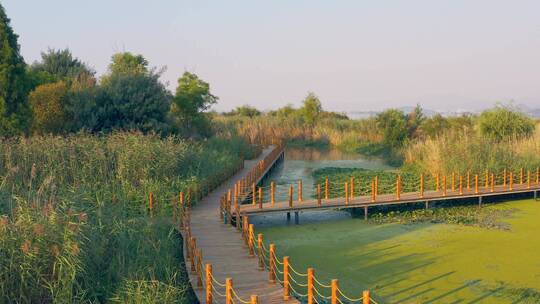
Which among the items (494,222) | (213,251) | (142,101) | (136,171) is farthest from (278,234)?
(142,101)

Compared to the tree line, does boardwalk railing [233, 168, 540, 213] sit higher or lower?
lower

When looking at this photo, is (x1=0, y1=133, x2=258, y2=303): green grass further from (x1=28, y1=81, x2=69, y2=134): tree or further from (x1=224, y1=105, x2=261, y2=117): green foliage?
(x1=224, y1=105, x2=261, y2=117): green foliage

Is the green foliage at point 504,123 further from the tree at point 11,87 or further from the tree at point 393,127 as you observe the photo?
the tree at point 11,87

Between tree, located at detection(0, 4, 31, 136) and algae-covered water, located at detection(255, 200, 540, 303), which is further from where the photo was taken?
tree, located at detection(0, 4, 31, 136)

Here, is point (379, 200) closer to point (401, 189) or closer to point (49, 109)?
point (401, 189)

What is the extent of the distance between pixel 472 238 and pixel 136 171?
8209 mm

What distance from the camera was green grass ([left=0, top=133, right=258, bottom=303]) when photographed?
6871 mm

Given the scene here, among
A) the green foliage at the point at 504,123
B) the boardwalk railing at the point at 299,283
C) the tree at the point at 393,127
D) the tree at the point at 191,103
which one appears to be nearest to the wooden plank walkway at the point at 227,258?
the boardwalk railing at the point at 299,283

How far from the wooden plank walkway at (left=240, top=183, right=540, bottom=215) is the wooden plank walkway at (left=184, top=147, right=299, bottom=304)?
115 cm

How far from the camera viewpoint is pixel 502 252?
10758 mm

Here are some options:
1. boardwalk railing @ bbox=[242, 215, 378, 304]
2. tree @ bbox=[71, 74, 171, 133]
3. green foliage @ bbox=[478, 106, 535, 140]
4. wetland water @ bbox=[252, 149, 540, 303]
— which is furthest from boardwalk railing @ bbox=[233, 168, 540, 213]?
green foliage @ bbox=[478, 106, 535, 140]

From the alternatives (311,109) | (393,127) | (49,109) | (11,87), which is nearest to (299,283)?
(11,87)

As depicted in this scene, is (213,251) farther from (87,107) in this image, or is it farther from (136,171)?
(87,107)

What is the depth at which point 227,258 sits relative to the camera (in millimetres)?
9289
